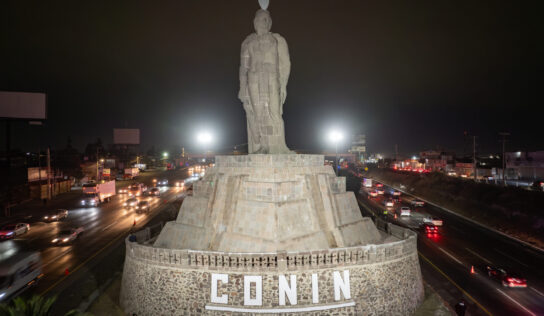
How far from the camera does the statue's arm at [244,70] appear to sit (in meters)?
18.2

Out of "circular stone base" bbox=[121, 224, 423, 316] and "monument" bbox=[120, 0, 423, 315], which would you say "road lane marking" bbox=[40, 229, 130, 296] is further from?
"circular stone base" bbox=[121, 224, 423, 316]

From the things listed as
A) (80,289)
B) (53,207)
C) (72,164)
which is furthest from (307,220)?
(72,164)

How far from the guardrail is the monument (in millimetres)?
49

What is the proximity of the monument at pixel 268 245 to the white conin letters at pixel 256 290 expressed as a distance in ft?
0.15

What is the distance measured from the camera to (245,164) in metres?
16.8

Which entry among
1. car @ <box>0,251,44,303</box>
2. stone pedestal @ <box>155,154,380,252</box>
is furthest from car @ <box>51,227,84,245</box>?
stone pedestal @ <box>155,154,380,252</box>

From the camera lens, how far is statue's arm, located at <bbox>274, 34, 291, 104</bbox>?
18.5 meters

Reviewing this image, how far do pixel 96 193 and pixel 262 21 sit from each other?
1760 inches

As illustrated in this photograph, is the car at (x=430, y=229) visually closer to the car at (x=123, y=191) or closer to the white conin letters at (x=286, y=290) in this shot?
the white conin letters at (x=286, y=290)

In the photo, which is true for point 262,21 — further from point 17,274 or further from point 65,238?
point 65,238

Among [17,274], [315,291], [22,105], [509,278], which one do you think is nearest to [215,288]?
[315,291]

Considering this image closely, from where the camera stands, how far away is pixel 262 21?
1786 centimetres

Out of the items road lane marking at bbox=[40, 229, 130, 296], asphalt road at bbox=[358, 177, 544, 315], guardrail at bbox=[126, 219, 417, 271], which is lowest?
asphalt road at bbox=[358, 177, 544, 315]

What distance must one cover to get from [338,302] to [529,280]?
17.7 meters
